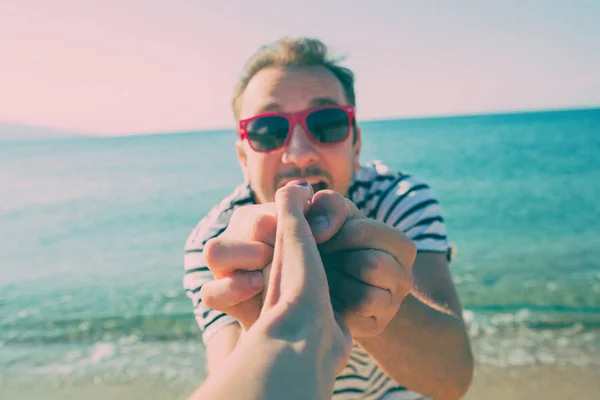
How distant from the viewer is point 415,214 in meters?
2.62

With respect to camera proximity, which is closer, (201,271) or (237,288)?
(237,288)

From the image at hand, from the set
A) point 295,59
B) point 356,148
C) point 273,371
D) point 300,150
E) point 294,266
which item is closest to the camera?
point 273,371

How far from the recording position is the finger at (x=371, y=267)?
4.39 feet

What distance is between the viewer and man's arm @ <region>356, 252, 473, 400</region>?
1.88 m

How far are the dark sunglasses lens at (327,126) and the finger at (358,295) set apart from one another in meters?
1.33

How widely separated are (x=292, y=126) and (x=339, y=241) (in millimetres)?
1341

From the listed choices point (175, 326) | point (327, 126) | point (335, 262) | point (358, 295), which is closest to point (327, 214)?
point (335, 262)

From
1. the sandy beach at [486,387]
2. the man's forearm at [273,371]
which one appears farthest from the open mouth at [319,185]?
the sandy beach at [486,387]

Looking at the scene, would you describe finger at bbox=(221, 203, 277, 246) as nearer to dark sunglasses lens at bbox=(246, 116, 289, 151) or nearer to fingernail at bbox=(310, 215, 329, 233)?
fingernail at bbox=(310, 215, 329, 233)

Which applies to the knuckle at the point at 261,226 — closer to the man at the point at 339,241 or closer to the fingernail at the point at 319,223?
the man at the point at 339,241

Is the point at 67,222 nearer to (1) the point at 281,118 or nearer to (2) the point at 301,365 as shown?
(1) the point at 281,118

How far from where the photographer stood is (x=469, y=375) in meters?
2.21

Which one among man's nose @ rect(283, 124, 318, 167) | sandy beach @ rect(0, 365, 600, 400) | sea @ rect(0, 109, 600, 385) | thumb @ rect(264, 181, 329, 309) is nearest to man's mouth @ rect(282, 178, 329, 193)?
man's nose @ rect(283, 124, 318, 167)

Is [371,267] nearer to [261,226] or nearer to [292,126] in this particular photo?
[261,226]
